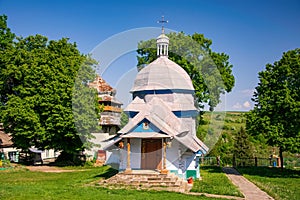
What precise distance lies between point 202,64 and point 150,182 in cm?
1668

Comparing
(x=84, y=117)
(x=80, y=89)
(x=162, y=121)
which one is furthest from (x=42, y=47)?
(x=162, y=121)

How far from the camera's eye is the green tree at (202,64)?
32031mm

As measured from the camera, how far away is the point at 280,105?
22.7 meters

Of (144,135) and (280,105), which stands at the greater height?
(280,105)

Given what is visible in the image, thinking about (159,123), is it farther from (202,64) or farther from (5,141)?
(5,141)

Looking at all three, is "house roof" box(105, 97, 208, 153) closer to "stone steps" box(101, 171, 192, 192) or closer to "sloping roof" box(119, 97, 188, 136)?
"sloping roof" box(119, 97, 188, 136)

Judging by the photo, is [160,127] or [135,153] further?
[135,153]

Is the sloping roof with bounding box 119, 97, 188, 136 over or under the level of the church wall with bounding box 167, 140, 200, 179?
over

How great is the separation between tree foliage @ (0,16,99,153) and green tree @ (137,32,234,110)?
24.4 ft

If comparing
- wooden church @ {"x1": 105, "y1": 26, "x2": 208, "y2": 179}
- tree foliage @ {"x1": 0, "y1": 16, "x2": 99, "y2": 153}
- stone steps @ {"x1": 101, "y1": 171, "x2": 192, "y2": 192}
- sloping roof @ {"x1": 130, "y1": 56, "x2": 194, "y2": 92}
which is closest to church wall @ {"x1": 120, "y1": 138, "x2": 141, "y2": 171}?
wooden church @ {"x1": 105, "y1": 26, "x2": 208, "y2": 179}

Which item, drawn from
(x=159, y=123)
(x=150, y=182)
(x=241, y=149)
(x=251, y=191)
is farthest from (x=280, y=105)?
(x=241, y=149)

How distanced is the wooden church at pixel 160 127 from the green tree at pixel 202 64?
275 inches

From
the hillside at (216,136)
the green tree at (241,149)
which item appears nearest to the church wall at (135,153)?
the hillside at (216,136)

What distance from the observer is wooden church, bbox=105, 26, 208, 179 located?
66.0ft
